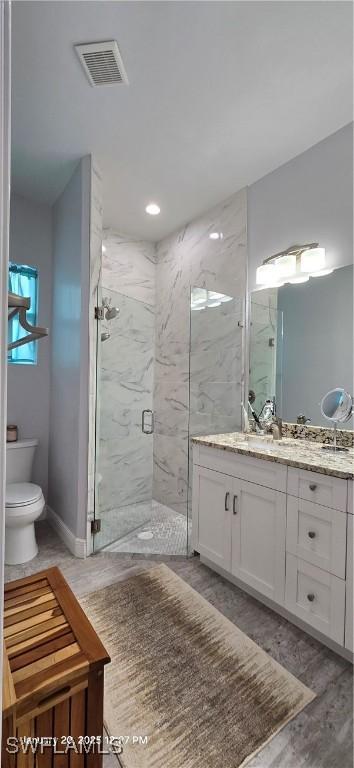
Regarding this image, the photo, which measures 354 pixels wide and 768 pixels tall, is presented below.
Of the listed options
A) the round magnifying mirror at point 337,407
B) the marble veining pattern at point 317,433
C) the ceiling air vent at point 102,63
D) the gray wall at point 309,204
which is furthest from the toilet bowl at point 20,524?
the ceiling air vent at point 102,63

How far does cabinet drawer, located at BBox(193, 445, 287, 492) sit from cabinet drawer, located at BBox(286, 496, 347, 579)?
121 millimetres

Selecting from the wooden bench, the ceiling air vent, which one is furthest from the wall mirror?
the wooden bench

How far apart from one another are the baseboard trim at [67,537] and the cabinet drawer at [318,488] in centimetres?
152

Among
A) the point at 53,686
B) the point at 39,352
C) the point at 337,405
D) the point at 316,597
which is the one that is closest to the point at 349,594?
the point at 316,597

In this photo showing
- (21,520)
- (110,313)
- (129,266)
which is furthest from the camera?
(129,266)

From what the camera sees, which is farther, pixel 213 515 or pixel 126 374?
pixel 126 374

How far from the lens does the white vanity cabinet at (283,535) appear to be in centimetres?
143

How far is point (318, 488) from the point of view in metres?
1.52

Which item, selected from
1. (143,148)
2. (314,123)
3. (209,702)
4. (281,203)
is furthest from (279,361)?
(209,702)

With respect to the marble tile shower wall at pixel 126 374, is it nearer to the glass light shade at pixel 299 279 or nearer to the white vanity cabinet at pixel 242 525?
the white vanity cabinet at pixel 242 525

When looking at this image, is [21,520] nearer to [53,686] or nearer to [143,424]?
[143,424]

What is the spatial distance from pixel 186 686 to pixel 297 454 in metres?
1.12

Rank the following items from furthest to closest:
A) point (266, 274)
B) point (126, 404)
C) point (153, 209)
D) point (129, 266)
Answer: point (129, 266), point (126, 404), point (153, 209), point (266, 274)

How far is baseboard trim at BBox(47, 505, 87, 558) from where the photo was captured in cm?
231
